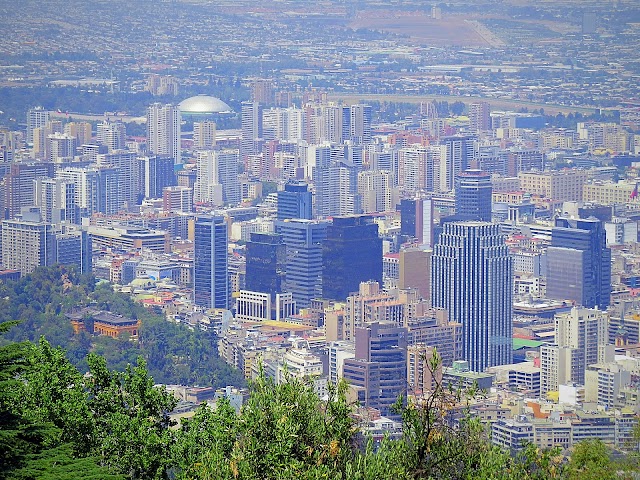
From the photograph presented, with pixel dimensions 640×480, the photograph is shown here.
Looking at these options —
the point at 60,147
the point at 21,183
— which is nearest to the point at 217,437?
the point at 21,183

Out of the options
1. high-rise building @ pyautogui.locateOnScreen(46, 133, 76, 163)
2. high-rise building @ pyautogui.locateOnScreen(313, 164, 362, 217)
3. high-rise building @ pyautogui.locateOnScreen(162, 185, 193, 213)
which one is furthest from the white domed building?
high-rise building @ pyautogui.locateOnScreen(313, 164, 362, 217)

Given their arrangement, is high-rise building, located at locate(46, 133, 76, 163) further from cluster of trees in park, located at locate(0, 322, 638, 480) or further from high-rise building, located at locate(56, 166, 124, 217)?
cluster of trees in park, located at locate(0, 322, 638, 480)

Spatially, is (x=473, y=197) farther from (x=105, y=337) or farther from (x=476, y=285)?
(x=105, y=337)

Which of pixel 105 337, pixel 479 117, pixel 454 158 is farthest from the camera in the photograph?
pixel 479 117

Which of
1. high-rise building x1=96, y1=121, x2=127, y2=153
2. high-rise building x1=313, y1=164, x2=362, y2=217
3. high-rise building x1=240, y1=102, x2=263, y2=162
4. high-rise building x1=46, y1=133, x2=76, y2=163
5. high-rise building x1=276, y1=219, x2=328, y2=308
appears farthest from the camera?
high-rise building x1=240, y1=102, x2=263, y2=162

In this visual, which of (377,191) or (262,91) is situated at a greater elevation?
(262,91)

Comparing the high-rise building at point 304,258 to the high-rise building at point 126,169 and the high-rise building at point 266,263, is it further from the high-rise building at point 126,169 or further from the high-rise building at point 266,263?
the high-rise building at point 126,169

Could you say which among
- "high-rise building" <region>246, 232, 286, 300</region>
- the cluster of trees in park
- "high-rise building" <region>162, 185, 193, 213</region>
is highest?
the cluster of trees in park
